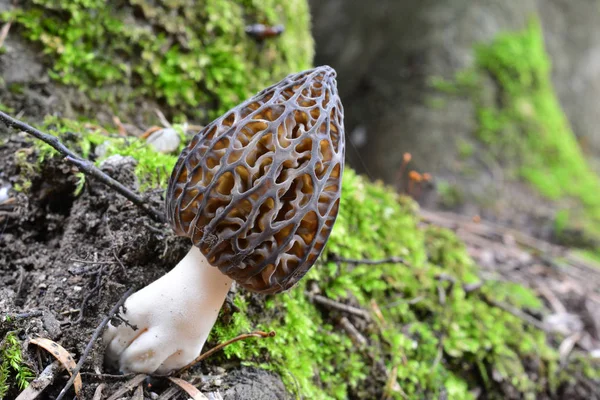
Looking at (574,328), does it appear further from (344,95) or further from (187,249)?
(344,95)

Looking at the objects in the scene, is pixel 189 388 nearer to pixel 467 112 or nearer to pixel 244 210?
pixel 244 210

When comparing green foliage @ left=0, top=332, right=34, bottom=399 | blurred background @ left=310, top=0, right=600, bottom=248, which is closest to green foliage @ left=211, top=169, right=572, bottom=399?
green foliage @ left=0, top=332, right=34, bottom=399

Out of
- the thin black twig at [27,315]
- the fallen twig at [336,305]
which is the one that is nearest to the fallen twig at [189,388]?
the thin black twig at [27,315]

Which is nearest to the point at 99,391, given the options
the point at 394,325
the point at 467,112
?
the point at 394,325

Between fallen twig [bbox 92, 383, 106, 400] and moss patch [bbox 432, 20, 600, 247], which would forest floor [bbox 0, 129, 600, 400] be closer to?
fallen twig [bbox 92, 383, 106, 400]

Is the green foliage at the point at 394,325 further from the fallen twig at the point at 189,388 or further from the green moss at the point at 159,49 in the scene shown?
the green moss at the point at 159,49

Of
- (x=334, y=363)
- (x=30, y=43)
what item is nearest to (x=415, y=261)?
(x=334, y=363)
